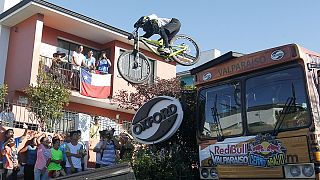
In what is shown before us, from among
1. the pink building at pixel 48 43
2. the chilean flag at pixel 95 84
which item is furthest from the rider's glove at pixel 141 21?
the chilean flag at pixel 95 84

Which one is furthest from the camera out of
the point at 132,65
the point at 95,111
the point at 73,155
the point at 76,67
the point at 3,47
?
the point at 95,111

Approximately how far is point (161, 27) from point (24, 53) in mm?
8551

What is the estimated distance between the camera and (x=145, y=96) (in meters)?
14.9

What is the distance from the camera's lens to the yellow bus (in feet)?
21.5

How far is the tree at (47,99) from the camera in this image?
13.4 m

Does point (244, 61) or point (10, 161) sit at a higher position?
point (244, 61)

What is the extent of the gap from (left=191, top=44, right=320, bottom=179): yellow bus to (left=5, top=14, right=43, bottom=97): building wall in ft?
32.1

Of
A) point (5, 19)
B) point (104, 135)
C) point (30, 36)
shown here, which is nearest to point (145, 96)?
point (104, 135)

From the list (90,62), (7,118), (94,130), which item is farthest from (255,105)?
(90,62)

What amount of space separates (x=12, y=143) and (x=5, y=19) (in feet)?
31.4

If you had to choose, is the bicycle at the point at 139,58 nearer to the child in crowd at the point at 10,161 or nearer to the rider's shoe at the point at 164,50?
the rider's shoe at the point at 164,50

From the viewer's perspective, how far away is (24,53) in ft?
Answer: 55.0

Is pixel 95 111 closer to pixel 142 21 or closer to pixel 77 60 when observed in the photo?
pixel 77 60

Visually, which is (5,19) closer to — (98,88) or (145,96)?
(98,88)
